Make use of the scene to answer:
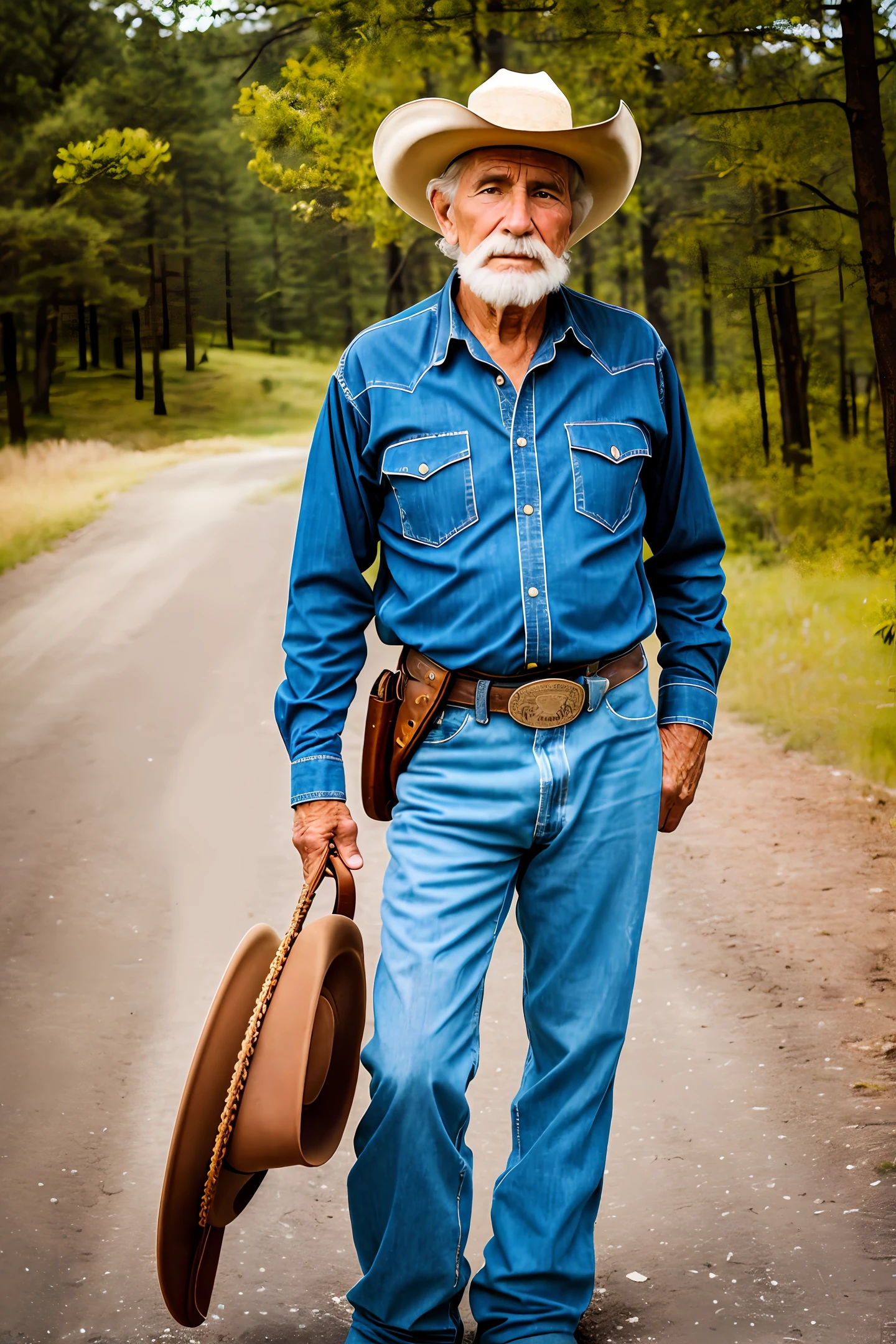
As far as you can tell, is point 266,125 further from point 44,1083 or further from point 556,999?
point 556,999

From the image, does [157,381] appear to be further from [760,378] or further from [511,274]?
[511,274]

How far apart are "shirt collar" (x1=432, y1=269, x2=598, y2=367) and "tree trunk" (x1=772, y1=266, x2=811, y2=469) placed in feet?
16.4

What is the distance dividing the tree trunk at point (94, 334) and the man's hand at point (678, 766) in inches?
173

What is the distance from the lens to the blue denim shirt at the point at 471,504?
2.22 meters

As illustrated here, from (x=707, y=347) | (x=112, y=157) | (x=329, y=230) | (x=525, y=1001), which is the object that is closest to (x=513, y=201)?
(x=525, y=1001)

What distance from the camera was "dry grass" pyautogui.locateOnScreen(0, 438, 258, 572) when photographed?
20.3 feet

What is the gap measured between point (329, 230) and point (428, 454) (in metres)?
4.84

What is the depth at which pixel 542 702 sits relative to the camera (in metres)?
2.21

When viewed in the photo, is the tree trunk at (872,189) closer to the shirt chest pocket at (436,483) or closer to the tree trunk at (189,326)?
the tree trunk at (189,326)

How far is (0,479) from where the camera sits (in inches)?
241

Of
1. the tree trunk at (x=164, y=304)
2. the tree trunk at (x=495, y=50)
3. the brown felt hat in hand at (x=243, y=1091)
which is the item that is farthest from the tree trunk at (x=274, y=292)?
the brown felt hat in hand at (x=243, y=1091)

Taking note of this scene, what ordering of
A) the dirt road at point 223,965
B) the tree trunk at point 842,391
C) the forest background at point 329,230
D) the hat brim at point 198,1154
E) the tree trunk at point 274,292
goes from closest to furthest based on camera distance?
the hat brim at point 198,1154, the dirt road at point 223,965, the forest background at point 329,230, the tree trunk at point 274,292, the tree trunk at point 842,391

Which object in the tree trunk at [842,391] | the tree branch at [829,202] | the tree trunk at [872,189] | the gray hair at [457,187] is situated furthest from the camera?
the tree trunk at [842,391]

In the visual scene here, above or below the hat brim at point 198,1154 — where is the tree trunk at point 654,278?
above
